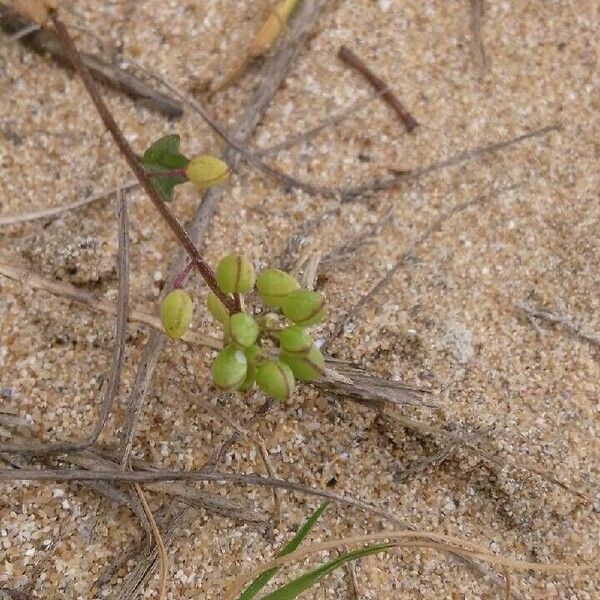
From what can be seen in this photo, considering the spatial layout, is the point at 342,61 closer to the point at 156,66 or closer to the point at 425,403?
the point at 156,66

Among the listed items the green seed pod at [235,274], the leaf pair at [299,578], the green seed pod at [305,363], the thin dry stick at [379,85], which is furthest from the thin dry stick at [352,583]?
the thin dry stick at [379,85]

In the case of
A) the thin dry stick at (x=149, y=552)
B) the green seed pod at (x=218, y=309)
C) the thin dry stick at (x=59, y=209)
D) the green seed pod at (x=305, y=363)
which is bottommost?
the thin dry stick at (x=149, y=552)

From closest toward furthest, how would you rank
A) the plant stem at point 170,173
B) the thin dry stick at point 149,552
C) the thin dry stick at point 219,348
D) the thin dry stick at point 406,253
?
the plant stem at point 170,173 < the thin dry stick at point 149,552 < the thin dry stick at point 219,348 < the thin dry stick at point 406,253

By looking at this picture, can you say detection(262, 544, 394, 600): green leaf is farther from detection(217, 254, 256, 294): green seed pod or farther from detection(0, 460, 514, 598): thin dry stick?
detection(217, 254, 256, 294): green seed pod

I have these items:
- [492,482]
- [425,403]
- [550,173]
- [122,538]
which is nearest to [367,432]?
[425,403]

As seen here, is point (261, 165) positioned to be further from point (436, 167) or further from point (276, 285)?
point (276, 285)

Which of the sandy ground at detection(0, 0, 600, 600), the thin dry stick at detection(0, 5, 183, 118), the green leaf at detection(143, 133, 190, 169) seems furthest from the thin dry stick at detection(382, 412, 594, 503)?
the thin dry stick at detection(0, 5, 183, 118)

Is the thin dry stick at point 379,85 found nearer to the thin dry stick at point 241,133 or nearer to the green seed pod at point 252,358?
the thin dry stick at point 241,133
